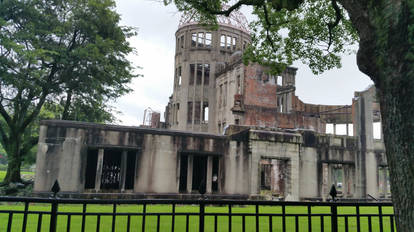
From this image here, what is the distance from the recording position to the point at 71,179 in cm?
1479

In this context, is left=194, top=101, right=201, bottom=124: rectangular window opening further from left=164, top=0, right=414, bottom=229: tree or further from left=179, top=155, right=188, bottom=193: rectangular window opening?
left=164, top=0, right=414, bottom=229: tree

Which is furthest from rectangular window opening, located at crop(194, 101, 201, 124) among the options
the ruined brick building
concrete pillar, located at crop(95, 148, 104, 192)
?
concrete pillar, located at crop(95, 148, 104, 192)

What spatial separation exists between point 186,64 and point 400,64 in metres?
34.6

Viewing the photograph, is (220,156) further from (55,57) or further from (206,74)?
(206,74)

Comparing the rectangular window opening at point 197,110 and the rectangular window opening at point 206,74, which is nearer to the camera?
the rectangular window opening at point 197,110

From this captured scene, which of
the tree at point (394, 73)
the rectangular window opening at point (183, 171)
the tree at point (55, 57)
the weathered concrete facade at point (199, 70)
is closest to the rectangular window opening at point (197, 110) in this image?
the weathered concrete facade at point (199, 70)

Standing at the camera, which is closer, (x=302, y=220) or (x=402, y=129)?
(x=402, y=129)

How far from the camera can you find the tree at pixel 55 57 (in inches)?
811

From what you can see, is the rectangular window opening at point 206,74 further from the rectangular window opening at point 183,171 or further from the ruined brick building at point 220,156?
the rectangular window opening at point 183,171

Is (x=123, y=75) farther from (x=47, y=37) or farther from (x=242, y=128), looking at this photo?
(x=242, y=128)

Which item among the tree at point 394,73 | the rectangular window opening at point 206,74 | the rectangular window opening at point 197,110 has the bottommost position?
the tree at point 394,73

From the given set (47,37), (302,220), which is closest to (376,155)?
(302,220)

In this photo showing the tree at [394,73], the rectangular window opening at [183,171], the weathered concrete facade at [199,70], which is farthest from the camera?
the weathered concrete facade at [199,70]

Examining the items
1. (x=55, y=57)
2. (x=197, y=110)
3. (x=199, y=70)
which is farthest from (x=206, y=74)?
(x=55, y=57)
